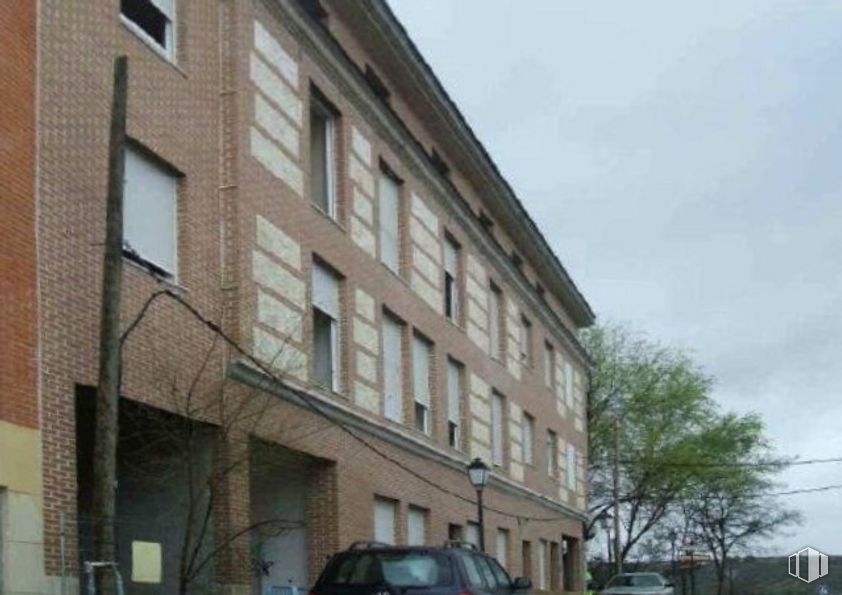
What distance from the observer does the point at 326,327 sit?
23359mm

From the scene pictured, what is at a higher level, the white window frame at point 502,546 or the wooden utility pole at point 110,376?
the wooden utility pole at point 110,376

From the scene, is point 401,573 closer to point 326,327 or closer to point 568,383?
point 326,327

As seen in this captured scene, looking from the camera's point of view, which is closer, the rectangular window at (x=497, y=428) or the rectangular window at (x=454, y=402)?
the rectangular window at (x=454, y=402)

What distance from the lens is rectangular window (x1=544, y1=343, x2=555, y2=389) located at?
43281mm

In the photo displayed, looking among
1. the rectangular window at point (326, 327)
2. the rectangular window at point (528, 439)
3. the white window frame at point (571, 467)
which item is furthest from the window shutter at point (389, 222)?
the white window frame at point (571, 467)

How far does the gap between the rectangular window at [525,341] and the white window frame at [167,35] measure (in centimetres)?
2237

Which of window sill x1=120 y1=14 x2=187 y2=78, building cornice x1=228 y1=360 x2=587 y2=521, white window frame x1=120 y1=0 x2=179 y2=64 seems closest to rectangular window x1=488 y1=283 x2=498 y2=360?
building cornice x1=228 y1=360 x2=587 y2=521

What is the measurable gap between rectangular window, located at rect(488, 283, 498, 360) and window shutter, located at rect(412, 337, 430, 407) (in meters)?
6.25

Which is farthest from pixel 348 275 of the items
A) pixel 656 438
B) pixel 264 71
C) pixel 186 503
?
pixel 656 438

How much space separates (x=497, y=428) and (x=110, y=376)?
24518 millimetres

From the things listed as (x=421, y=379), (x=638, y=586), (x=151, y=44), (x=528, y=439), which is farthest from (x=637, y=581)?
(x=151, y=44)

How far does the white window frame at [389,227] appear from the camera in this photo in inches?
1046

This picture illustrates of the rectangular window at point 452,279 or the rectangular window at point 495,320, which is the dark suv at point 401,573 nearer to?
the rectangular window at point 452,279

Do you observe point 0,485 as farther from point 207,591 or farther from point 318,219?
point 318,219
